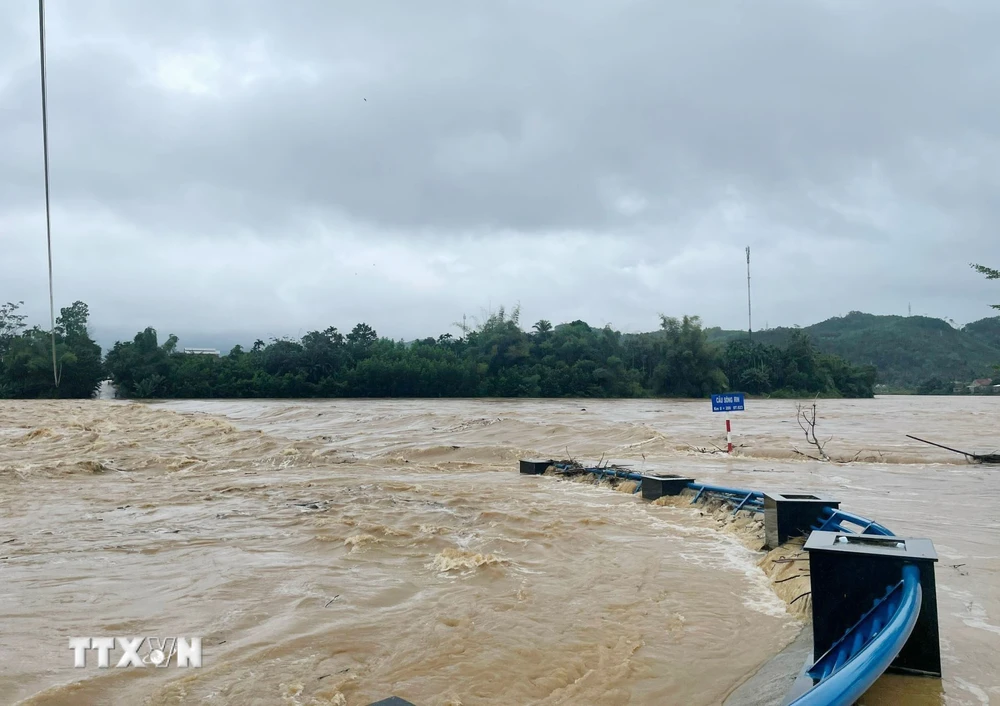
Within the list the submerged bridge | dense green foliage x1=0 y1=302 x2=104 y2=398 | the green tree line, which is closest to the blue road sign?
the submerged bridge

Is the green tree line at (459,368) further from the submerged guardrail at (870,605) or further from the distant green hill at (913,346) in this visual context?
the submerged guardrail at (870,605)

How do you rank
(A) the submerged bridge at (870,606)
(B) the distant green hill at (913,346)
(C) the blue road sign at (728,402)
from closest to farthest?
(A) the submerged bridge at (870,606) < (C) the blue road sign at (728,402) < (B) the distant green hill at (913,346)

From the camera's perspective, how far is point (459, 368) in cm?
5722

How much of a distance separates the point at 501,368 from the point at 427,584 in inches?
2096

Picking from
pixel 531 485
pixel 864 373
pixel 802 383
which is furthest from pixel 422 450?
pixel 864 373

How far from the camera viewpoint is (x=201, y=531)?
7.81 meters

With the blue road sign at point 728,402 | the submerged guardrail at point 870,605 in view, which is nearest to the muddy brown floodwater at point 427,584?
the submerged guardrail at point 870,605

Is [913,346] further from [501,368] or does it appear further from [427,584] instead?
[427,584]

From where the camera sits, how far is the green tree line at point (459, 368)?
56.9m

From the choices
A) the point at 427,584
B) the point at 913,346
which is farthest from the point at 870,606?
the point at 913,346

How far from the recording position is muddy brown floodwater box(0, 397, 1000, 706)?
3.84 m

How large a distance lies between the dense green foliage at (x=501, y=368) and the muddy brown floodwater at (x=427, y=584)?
4347cm

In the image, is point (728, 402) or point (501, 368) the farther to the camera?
point (501, 368)

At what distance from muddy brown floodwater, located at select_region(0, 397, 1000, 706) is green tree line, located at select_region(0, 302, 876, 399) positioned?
4363 cm
